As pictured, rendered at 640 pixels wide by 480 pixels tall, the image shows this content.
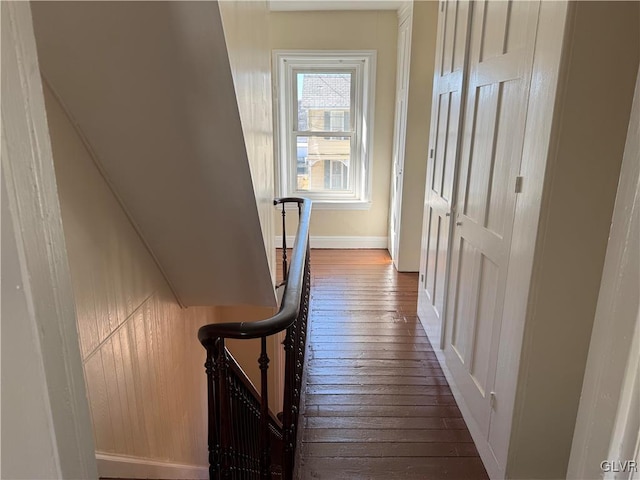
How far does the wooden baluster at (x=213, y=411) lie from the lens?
4.55ft

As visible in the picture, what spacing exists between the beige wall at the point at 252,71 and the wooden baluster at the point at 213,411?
23.7 inches

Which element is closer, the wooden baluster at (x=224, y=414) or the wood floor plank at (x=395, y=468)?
the wooden baluster at (x=224, y=414)

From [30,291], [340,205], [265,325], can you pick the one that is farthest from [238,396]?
[340,205]

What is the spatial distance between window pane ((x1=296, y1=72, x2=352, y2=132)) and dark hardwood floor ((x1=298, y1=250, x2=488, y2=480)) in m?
2.15

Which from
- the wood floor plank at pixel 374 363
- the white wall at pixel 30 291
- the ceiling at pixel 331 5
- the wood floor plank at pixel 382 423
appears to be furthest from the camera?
the ceiling at pixel 331 5

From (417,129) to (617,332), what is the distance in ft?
12.6

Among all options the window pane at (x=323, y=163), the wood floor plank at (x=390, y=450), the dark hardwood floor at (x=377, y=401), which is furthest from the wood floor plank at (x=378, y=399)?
the window pane at (x=323, y=163)

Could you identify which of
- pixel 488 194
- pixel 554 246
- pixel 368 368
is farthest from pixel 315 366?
pixel 554 246

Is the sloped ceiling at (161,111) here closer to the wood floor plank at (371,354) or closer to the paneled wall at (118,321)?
the paneled wall at (118,321)

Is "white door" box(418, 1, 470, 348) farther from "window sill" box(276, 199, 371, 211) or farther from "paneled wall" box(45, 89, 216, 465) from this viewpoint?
"window sill" box(276, 199, 371, 211)

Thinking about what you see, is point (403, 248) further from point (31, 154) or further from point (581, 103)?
point (31, 154)

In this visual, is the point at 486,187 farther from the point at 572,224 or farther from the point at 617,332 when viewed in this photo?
the point at 617,332

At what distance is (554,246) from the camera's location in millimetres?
1521

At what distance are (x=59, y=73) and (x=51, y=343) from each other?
832 millimetres
